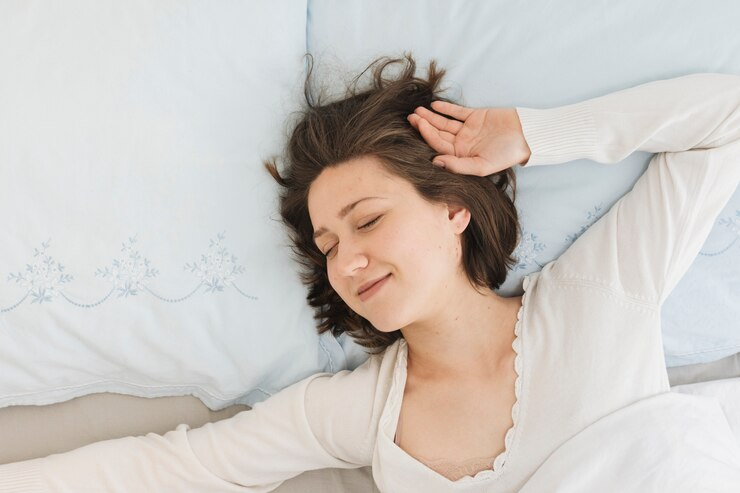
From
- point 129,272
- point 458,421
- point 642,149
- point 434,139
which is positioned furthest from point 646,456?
point 129,272

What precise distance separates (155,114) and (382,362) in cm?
66

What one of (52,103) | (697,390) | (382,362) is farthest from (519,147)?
(52,103)

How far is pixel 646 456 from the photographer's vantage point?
1.25m

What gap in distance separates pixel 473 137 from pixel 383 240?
29 centimetres

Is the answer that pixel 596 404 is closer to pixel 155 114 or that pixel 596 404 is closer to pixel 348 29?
pixel 348 29

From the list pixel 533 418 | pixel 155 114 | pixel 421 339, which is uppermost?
pixel 155 114

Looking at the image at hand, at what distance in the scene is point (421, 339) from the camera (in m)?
1.41

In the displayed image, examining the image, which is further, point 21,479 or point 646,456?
point 21,479

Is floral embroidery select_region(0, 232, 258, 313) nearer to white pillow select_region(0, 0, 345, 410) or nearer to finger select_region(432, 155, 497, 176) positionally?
white pillow select_region(0, 0, 345, 410)

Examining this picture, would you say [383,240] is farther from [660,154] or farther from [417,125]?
[660,154]

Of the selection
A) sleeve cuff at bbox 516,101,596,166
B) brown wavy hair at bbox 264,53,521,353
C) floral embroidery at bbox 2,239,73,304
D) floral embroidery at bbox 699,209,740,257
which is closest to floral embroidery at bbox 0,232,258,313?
floral embroidery at bbox 2,239,73,304

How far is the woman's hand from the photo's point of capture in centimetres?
135

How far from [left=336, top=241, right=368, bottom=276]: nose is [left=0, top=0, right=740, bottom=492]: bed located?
221mm

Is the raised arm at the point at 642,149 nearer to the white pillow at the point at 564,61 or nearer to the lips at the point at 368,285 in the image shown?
the white pillow at the point at 564,61
